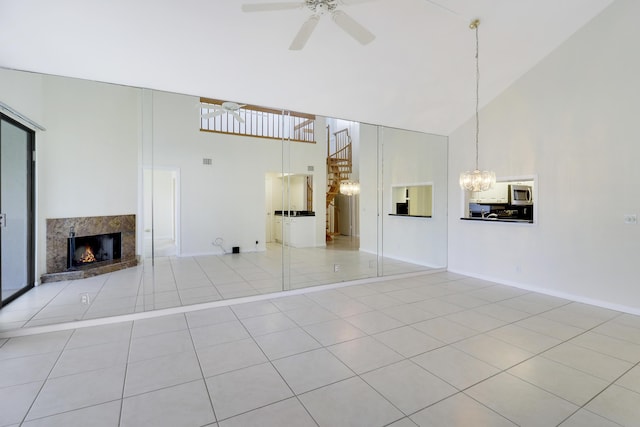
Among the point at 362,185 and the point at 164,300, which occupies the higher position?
the point at 362,185

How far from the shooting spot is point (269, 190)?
8109 mm

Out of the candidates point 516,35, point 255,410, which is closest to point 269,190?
point 516,35

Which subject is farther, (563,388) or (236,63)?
(236,63)

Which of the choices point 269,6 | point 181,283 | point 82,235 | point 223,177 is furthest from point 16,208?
point 269,6

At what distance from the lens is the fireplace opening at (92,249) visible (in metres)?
5.17

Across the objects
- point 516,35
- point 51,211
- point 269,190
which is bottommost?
point 51,211

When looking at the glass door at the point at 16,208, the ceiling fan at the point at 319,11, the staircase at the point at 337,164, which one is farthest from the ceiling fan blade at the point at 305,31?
the staircase at the point at 337,164

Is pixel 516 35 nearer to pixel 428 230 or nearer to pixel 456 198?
pixel 456 198

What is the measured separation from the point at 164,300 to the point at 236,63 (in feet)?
10.5

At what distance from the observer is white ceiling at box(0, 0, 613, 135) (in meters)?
2.91

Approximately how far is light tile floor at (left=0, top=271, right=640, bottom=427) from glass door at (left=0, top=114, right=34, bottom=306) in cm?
156

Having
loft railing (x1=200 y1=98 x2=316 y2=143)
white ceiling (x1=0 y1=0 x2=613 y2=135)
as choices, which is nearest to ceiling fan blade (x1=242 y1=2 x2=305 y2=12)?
white ceiling (x1=0 y1=0 x2=613 y2=135)

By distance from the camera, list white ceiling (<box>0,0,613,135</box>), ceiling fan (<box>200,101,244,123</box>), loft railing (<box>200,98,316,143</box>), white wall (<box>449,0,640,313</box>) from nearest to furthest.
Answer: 1. white ceiling (<box>0,0,613,135</box>)
2. white wall (<box>449,0,640,313</box>)
3. ceiling fan (<box>200,101,244,123</box>)
4. loft railing (<box>200,98,316,143</box>)

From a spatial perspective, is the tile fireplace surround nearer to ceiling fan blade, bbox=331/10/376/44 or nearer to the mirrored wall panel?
the mirrored wall panel
